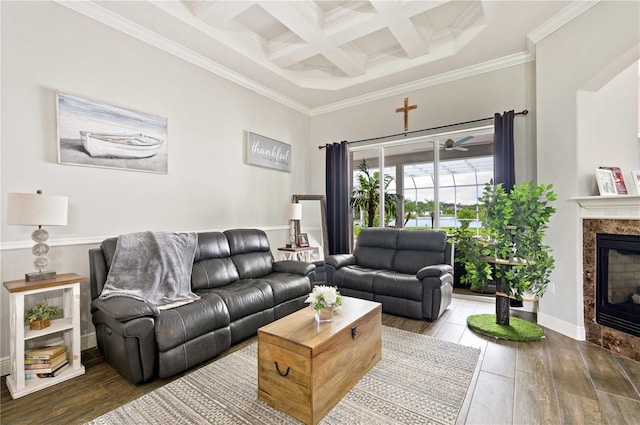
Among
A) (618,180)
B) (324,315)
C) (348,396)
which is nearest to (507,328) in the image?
(618,180)

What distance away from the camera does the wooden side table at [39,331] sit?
6.44 feet

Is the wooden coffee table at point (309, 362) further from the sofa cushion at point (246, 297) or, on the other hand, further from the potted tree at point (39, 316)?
the potted tree at point (39, 316)

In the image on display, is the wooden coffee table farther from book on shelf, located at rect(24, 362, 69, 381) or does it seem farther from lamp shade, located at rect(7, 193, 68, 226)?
lamp shade, located at rect(7, 193, 68, 226)

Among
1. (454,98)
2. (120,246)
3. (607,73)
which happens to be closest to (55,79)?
(120,246)

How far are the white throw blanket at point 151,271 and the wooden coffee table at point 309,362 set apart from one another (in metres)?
1.08

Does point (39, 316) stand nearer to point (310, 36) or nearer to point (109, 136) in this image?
point (109, 136)

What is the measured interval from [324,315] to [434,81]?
371cm

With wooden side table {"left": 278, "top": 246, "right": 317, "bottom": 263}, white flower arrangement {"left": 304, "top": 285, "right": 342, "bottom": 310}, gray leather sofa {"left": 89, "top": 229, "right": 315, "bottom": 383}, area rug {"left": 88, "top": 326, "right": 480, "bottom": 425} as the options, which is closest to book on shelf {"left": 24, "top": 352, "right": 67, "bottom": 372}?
gray leather sofa {"left": 89, "top": 229, "right": 315, "bottom": 383}

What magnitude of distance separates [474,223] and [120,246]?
4157 millimetres

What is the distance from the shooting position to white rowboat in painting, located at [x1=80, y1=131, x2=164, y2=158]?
2.68 metres

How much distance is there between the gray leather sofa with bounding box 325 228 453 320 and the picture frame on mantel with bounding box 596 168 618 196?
1479 mm

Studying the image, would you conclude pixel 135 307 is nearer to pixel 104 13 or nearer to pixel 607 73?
pixel 104 13

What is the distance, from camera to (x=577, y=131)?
2.81 meters

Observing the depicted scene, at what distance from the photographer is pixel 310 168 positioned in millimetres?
5453
